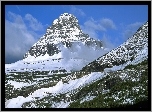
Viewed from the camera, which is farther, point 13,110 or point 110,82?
point 110,82
